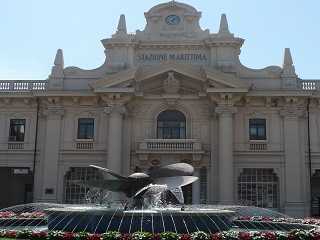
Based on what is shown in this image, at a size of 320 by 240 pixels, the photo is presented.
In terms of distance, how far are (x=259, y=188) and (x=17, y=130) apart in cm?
2058

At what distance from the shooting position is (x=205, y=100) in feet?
139

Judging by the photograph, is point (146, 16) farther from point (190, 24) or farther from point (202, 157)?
point (202, 157)

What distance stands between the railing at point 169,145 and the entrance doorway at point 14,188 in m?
11.8

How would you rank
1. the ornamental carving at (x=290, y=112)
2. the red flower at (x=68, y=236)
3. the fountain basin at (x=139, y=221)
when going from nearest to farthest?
the red flower at (x=68, y=236)
the fountain basin at (x=139, y=221)
the ornamental carving at (x=290, y=112)

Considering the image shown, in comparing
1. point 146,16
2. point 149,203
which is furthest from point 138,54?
point 149,203

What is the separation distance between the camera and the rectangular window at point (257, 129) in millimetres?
41794

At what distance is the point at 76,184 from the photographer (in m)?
42.2

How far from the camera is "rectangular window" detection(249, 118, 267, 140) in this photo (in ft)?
137

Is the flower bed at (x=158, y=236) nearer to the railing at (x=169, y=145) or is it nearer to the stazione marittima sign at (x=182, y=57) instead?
the railing at (x=169, y=145)

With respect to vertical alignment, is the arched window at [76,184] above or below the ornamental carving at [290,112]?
below

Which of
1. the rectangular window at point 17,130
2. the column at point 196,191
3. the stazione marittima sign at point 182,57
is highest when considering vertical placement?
the stazione marittima sign at point 182,57

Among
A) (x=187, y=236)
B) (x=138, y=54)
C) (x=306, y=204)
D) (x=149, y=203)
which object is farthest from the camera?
(x=138, y=54)

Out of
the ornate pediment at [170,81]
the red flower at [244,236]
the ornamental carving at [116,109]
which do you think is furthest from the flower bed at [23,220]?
the ornate pediment at [170,81]

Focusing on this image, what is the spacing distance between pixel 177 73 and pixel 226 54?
444 cm
